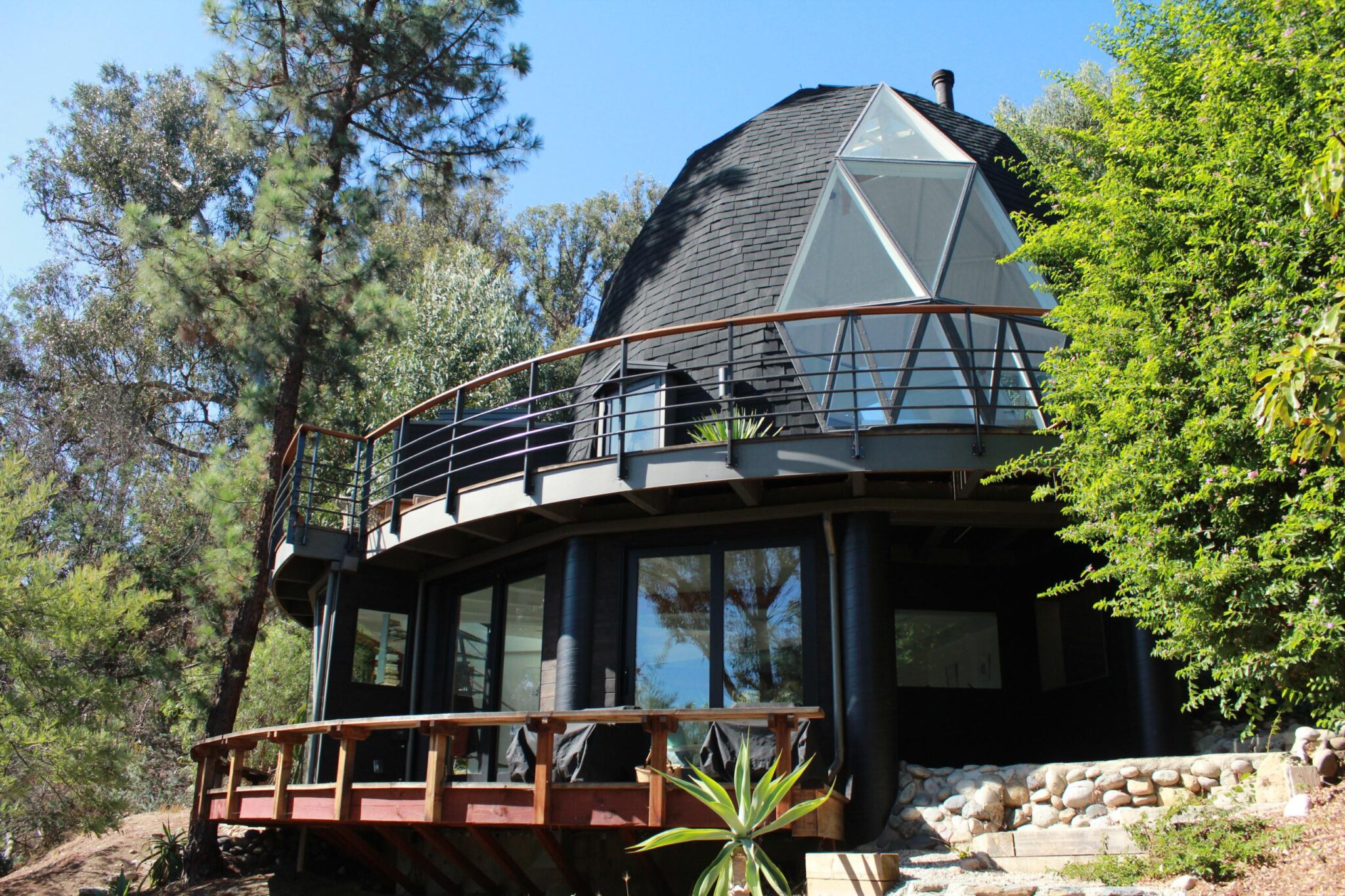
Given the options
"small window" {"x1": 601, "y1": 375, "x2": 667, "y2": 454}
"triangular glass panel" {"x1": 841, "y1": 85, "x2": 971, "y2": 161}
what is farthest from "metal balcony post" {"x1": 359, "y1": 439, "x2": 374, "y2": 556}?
"triangular glass panel" {"x1": 841, "y1": 85, "x2": 971, "y2": 161}

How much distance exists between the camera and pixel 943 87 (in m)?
15.2

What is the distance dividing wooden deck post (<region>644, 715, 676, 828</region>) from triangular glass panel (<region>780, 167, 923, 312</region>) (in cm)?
518

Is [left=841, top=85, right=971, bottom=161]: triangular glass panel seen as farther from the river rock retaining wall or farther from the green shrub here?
the green shrub

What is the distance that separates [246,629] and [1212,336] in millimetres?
12273

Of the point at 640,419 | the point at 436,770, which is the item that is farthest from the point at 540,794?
the point at 640,419

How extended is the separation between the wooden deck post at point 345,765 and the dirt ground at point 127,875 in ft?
7.96

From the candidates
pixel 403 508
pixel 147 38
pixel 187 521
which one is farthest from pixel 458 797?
pixel 147 38

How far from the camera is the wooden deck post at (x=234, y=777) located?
355 inches

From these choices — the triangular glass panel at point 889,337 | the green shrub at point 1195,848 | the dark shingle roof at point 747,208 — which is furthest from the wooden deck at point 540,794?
the dark shingle roof at point 747,208

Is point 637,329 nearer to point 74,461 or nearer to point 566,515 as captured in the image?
point 566,515

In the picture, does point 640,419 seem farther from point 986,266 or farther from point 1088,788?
point 1088,788

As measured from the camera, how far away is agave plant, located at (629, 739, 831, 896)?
18.9 feet

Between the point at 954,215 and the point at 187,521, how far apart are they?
18.7 m

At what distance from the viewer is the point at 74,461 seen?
25.2 metres
